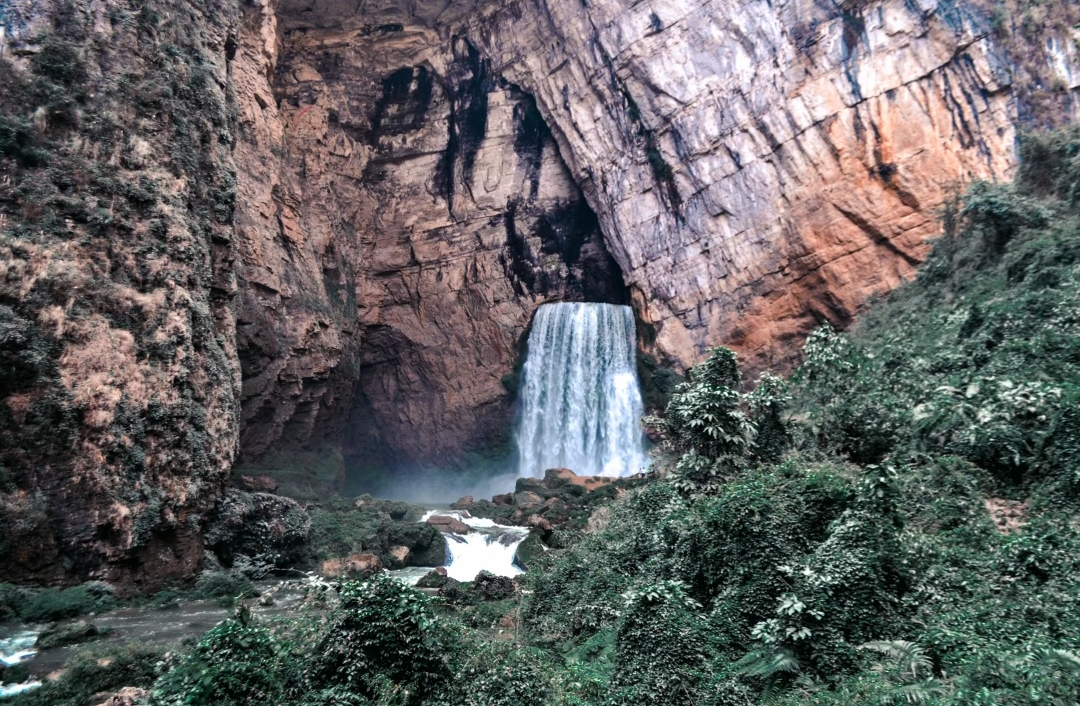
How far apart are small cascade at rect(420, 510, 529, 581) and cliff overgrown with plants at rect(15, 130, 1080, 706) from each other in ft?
22.4

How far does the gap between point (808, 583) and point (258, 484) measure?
77.1ft

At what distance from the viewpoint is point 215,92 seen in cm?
2111

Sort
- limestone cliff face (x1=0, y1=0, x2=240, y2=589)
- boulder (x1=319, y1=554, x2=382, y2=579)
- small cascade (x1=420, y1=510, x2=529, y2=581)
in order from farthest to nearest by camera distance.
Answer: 1. small cascade (x1=420, y1=510, x2=529, y2=581)
2. boulder (x1=319, y1=554, x2=382, y2=579)
3. limestone cliff face (x1=0, y1=0, x2=240, y2=589)

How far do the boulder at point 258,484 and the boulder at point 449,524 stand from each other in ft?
22.2

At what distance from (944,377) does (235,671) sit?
1248cm

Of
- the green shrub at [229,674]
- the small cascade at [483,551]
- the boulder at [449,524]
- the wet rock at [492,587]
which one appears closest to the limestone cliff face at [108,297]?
the wet rock at [492,587]

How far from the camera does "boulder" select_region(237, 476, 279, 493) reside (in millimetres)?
25609

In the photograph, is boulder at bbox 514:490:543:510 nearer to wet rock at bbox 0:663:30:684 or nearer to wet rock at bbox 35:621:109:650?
wet rock at bbox 35:621:109:650

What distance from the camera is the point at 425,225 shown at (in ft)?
120

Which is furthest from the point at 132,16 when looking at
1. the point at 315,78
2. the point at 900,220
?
the point at 900,220

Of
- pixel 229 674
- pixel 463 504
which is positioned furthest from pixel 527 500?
pixel 229 674

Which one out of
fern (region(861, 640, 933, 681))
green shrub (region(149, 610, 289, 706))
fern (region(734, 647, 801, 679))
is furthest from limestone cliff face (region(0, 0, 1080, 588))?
fern (region(861, 640, 933, 681))

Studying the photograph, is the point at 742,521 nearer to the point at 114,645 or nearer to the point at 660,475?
the point at 660,475

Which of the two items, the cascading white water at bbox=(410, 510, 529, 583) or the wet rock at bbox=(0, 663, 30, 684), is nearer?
the wet rock at bbox=(0, 663, 30, 684)
